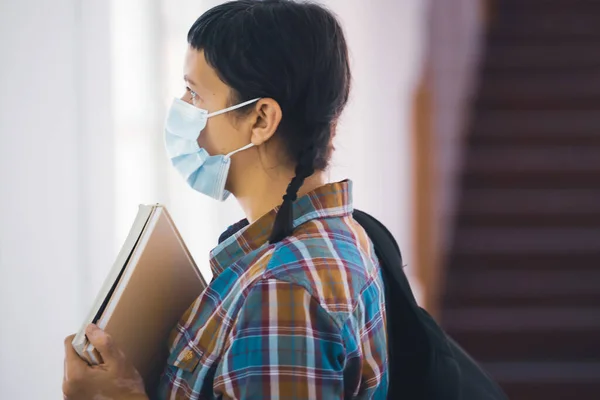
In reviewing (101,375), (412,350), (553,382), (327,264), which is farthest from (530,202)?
(101,375)

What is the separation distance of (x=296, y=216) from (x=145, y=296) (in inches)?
9.8

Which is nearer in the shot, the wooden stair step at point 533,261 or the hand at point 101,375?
the hand at point 101,375

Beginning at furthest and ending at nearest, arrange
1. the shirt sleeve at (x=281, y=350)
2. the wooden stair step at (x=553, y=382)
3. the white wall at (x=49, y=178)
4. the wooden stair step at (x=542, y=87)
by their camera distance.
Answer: the wooden stair step at (x=542, y=87), the wooden stair step at (x=553, y=382), the white wall at (x=49, y=178), the shirt sleeve at (x=281, y=350)

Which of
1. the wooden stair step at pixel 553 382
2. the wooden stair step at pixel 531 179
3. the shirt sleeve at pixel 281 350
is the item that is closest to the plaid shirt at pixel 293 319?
the shirt sleeve at pixel 281 350

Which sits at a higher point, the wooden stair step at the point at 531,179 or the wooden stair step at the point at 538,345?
the wooden stair step at the point at 531,179

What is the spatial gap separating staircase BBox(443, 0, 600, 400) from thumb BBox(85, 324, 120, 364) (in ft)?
Result: 6.90

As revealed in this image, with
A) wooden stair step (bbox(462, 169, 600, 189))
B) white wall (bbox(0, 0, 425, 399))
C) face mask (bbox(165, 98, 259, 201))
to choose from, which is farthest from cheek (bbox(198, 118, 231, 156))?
wooden stair step (bbox(462, 169, 600, 189))

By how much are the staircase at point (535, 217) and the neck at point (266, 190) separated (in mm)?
1945

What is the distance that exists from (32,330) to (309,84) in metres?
1.09

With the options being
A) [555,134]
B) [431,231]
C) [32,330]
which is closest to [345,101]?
[32,330]

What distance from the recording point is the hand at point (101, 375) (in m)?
0.89

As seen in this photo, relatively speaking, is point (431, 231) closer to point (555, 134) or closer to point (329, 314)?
point (555, 134)

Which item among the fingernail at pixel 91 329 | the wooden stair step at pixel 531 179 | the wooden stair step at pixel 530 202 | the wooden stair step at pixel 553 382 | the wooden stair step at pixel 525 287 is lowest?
the wooden stair step at pixel 553 382

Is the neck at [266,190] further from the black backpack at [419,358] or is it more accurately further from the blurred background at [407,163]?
the blurred background at [407,163]
